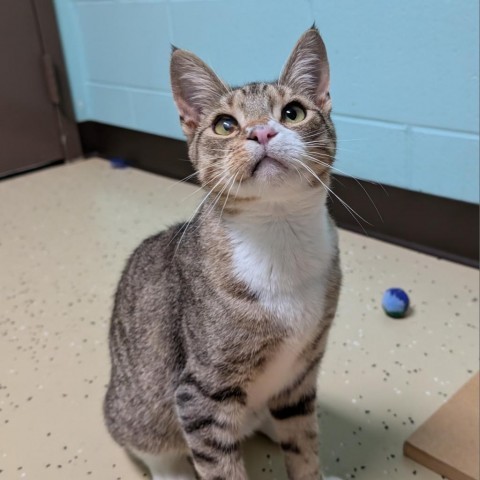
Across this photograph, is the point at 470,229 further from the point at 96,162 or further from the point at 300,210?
the point at 96,162

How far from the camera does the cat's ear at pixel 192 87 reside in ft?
3.42

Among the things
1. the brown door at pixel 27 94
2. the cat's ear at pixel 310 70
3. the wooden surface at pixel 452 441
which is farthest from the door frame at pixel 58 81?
the wooden surface at pixel 452 441

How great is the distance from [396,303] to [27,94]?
5.00 ft

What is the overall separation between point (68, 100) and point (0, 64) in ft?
3.37

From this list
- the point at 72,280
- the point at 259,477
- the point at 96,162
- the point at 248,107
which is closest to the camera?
the point at 248,107

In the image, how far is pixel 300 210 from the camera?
3.26ft

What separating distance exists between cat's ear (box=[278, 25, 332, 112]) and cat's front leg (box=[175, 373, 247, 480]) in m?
0.54

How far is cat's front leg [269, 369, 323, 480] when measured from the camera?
1.15 m

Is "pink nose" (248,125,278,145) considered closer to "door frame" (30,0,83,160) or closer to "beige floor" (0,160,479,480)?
"beige floor" (0,160,479,480)

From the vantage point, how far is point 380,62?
194 cm

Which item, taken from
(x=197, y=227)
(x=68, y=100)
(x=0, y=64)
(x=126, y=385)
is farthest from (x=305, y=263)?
(x=68, y=100)

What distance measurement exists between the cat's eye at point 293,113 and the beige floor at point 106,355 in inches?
28.9

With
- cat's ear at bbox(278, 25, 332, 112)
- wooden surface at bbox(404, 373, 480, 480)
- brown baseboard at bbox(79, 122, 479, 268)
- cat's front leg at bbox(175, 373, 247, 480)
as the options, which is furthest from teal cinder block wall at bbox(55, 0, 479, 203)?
cat's front leg at bbox(175, 373, 247, 480)

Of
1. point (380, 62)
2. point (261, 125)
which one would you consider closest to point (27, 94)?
point (380, 62)
